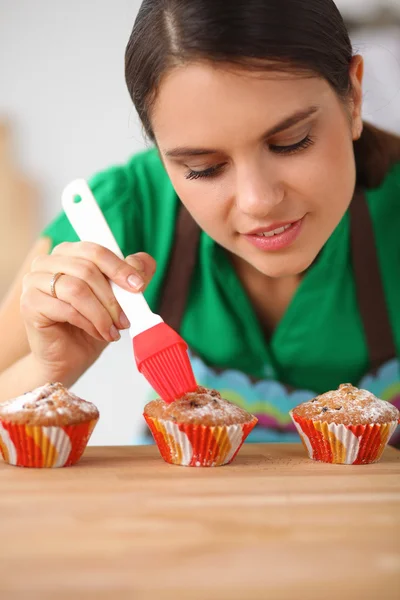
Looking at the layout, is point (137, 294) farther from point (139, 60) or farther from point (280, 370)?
point (280, 370)

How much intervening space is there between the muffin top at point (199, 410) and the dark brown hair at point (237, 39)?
37 centimetres

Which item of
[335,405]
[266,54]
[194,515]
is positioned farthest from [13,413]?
[266,54]

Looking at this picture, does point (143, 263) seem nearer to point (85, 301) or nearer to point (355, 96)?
point (85, 301)

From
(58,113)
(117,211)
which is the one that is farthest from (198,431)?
(58,113)

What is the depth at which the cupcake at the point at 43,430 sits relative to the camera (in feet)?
2.59

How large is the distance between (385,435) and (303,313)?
380 mm

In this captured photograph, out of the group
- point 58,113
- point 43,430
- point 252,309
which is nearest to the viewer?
point 43,430

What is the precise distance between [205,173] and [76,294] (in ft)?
0.71

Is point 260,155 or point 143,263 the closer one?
point 260,155

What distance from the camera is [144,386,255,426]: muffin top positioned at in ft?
2.71

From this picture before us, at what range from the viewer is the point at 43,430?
79cm

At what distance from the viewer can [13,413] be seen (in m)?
0.81

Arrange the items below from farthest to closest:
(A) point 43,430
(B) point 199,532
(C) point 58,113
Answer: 1. (C) point 58,113
2. (A) point 43,430
3. (B) point 199,532

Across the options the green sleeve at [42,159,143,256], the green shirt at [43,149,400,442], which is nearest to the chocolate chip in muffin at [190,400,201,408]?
the green shirt at [43,149,400,442]
